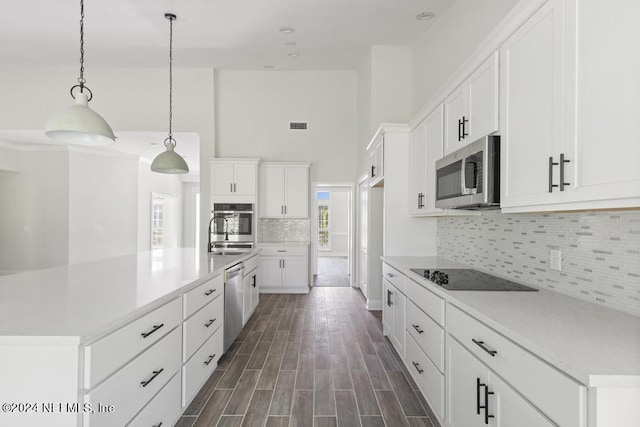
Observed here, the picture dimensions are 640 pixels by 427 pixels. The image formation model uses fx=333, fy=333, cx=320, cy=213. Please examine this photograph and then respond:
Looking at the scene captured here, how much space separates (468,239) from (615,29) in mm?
2059

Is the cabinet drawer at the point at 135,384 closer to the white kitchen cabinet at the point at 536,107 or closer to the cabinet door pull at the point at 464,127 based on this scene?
the white kitchen cabinet at the point at 536,107

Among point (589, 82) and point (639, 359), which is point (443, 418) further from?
point (589, 82)

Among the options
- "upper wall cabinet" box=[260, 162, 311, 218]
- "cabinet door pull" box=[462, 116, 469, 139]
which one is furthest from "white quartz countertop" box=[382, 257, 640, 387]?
"upper wall cabinet" box=[260, 162, 311, 218]

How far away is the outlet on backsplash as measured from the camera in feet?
5.91

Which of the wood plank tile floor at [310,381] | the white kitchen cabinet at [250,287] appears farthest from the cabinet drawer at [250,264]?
→ the wood plank tile floor at [310,381]

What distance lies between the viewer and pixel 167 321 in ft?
5.91

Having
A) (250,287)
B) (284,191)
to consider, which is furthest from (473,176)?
(284,191)

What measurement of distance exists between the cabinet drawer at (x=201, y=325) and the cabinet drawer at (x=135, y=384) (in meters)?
0.16

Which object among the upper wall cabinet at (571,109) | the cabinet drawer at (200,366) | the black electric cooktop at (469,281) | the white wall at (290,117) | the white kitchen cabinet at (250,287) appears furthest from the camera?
the white wall at (290,117)

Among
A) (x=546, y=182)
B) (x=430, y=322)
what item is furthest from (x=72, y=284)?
(x=546, y=182)

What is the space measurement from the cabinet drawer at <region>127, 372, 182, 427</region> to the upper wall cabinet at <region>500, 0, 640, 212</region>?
2.06 m

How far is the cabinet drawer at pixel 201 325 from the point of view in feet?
6.90

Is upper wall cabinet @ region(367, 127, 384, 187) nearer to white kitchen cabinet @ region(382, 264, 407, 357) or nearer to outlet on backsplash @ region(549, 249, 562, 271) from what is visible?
white kitchen cabinet @ region(382, 264, 407, 357)

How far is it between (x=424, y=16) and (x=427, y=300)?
363 cm
